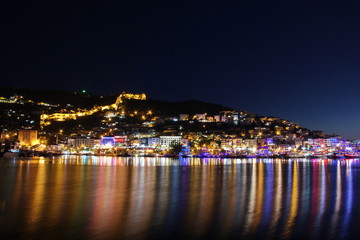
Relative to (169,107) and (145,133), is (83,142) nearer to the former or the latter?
(145,133)

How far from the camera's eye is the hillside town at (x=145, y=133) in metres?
57.8

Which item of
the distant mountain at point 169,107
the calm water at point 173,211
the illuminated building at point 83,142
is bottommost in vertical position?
the calm water at point 173,211

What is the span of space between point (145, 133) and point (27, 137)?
64.5 ft

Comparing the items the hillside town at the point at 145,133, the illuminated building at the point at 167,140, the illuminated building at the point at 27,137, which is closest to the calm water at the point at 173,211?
the hillside town at the point at 145,133

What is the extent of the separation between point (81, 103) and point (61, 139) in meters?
25.3

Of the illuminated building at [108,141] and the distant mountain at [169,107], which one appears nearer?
the illuminated building at [108,141]

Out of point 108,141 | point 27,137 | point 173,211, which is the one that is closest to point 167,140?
point 108,141

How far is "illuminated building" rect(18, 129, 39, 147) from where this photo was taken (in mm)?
56094

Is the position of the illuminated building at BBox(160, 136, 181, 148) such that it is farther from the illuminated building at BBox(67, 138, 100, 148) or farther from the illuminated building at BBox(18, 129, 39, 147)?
the illuminated building at BBox(18, 129, 39, 147)

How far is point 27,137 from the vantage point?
5659 centimetres

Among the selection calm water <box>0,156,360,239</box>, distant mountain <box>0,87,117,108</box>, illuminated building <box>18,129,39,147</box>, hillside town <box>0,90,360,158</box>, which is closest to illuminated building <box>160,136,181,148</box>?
hillside town <box>0,90,360,158</box>

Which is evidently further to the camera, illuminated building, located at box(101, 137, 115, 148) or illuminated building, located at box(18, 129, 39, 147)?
illuminated building, located at box(101, 137, 115, 148)

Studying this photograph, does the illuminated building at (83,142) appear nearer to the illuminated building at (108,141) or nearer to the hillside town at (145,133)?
the hillside town at (145,133)

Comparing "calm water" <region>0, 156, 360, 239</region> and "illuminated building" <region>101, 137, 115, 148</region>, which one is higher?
"illuminated building" <region>101, 137, 115, 148</region>
